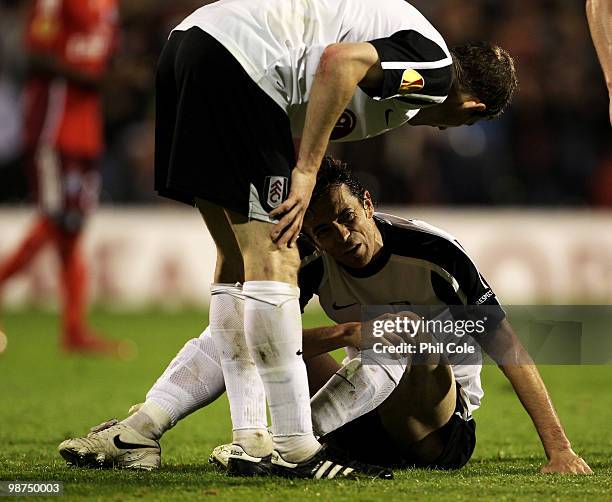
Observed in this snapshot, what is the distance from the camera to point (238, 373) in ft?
12.8

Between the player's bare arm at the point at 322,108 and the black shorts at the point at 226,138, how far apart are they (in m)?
0.06

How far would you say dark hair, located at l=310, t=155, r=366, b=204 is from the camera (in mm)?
3990

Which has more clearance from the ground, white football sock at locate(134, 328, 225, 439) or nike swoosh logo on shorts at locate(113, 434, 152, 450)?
white football sock at locate(134, 328, 225, 439)

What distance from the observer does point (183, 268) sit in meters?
11.5

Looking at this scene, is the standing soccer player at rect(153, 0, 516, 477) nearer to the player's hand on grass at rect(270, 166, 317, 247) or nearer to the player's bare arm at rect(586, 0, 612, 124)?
the player's hand on grass at rect(270, 166, 317, 247)

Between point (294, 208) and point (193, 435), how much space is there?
185 centimetres

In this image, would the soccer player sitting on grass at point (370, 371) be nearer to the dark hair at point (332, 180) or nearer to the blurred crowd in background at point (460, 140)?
the dark hair at point (332, 180)

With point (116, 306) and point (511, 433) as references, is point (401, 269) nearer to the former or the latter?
point (511, 433)

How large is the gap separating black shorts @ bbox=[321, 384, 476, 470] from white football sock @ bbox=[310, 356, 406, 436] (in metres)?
0.13

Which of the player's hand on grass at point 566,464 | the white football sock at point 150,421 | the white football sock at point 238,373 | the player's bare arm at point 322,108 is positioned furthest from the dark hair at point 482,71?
the white football sock at point 150,421

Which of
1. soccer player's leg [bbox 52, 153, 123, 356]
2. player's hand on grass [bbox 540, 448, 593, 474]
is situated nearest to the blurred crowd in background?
soccer player's leg [bbox 52, 153, 123, 356]

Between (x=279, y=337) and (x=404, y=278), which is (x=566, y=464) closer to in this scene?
(x=404, y=278)

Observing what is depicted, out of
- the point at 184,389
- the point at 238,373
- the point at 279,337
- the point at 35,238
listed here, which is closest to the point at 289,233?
the point at 279,337

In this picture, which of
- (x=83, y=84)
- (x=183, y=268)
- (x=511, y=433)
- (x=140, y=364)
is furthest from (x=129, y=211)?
(x=511, y=433)
